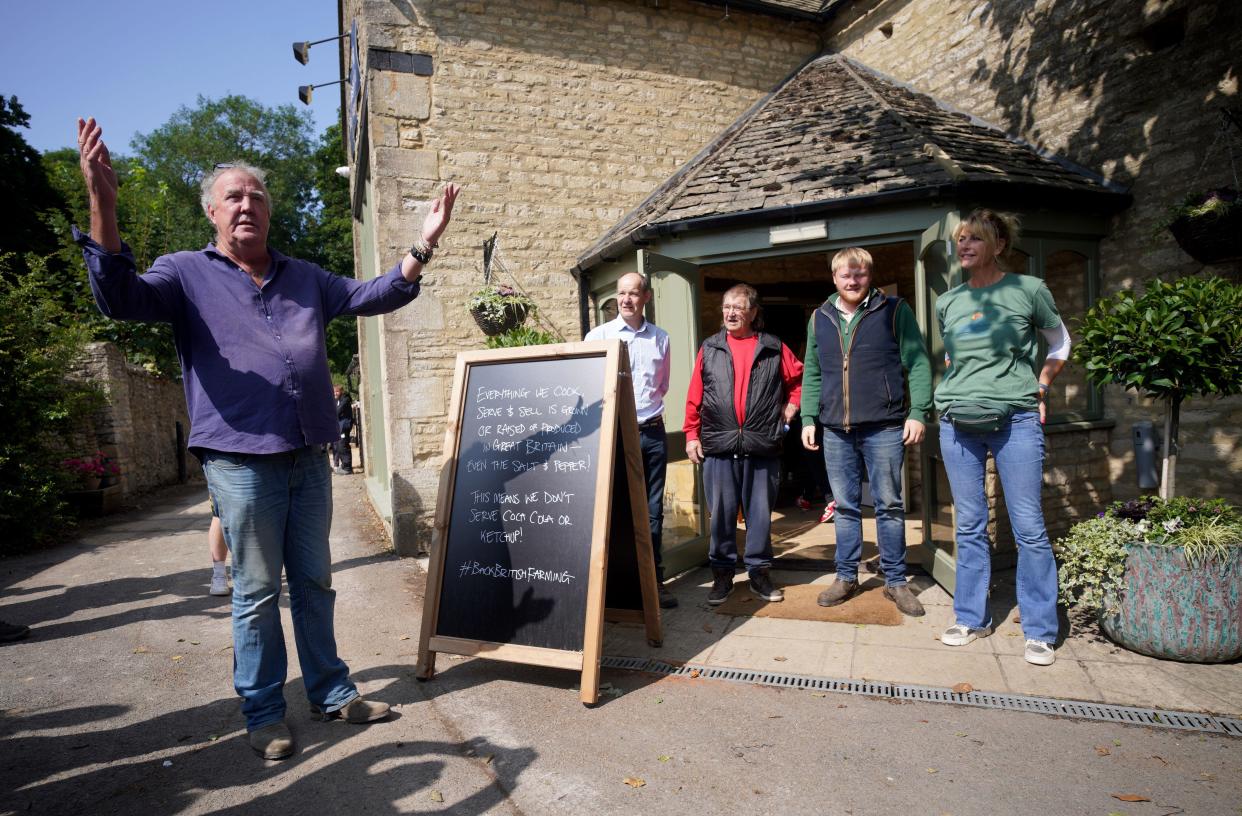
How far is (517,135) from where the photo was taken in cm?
732

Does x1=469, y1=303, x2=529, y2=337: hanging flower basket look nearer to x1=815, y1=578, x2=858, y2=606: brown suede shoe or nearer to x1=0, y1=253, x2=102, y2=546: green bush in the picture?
x1=815, y1=578, x2=858, y2=606: brown suede shoe

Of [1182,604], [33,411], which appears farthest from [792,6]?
[33,411]

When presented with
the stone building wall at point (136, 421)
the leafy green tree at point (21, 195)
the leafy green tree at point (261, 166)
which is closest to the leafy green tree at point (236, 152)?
the leafy green tree at point (261, 166)

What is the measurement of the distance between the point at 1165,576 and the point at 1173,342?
1.12 meters

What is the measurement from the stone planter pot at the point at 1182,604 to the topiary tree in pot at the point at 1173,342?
0.55 metres

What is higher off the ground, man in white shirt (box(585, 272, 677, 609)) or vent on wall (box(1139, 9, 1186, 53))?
vent on wall (box(1139, 9, 1186, 53))

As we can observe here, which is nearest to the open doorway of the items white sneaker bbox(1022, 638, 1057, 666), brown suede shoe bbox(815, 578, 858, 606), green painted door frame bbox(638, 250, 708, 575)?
green painted door frame bbox(638, 250, 708, 575)

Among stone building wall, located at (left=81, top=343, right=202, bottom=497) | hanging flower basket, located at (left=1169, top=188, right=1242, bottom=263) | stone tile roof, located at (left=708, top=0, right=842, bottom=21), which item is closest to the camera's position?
hanging flower basket, located at (left=1169, top=188, right=1242, bottom=263)

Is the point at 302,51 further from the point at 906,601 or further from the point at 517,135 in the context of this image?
the point at 906,601

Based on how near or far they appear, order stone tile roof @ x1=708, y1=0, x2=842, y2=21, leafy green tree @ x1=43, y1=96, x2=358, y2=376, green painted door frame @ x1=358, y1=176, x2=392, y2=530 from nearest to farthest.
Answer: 1. green painted door frame @ x1=358, y1=176, x2=392, y2=530
2. stone tile roof @ x1=708, y1=0, x2=842, y2=21
3. leafy green tree @ x1=43, y1=96, x2=358, y2=376

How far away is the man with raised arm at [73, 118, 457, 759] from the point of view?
2.71 meters

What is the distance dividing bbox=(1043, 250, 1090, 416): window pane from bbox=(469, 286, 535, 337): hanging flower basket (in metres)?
4.76

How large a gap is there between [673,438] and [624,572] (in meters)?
1.51

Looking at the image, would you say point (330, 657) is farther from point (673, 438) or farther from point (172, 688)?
point (673, 438)
